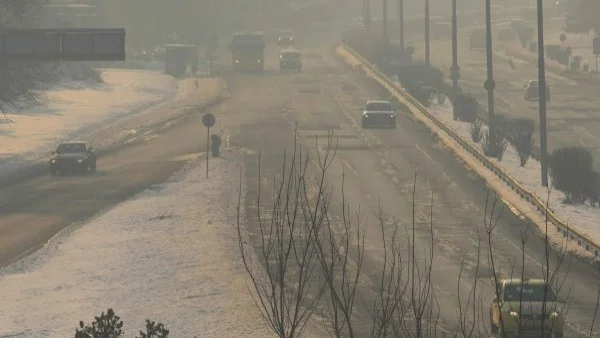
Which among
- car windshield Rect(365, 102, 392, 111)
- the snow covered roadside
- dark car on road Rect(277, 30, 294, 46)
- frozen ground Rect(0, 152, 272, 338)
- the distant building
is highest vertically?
the distant building

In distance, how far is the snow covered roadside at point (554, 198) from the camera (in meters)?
45.6

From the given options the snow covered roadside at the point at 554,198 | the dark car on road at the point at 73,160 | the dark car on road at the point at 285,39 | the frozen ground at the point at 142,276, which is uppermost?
the dark car on road at the point at 285,39

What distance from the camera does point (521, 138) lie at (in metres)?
67.4

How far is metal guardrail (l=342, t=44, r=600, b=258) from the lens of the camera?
1551 inches

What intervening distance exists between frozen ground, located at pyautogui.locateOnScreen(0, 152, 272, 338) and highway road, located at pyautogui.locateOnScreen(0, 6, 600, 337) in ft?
5.23

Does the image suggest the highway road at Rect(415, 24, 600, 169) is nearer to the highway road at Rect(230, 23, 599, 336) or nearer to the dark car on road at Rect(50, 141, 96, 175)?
the highway road at Rect(230, 23, 599, 336)

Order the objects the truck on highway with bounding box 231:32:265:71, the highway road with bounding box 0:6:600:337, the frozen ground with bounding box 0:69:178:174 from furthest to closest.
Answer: the truck on highway with bounding box 231:32:265:71 → the frozen ground with bounding box 0:69:178:174 → the highway road with bounding box 0:6:600:337

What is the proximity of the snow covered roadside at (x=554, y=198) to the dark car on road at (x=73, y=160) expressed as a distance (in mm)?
17896

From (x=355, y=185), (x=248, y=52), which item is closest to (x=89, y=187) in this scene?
(x=355, y=185)

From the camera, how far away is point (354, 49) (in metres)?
138

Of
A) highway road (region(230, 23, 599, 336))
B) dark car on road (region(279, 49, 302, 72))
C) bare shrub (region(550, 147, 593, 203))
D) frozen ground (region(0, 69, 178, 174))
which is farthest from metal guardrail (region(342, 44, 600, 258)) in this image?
frozen ground (region(0, 69, 178, 174))

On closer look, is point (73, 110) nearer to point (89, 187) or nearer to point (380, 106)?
point (380, 106)

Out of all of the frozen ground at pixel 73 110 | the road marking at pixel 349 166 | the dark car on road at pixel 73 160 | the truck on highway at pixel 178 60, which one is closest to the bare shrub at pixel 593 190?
the road marking at pixel 349 166

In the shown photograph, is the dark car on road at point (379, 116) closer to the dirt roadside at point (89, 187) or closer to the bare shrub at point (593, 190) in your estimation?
the dirt roadside at point (89, 187)
